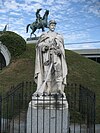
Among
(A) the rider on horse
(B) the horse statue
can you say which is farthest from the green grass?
(A) the rider on horse

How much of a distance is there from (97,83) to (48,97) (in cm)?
911

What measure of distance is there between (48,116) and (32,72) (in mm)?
10017

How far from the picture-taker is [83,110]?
11383 millimetres

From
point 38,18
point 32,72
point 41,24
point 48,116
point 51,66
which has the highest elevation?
point 38,18

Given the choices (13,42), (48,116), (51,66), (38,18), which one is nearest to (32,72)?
(13,42)

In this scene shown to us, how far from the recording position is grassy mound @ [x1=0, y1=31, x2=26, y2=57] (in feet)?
67.0

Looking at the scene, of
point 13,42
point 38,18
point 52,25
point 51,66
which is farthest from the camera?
point 38,18

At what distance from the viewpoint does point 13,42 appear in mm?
20672

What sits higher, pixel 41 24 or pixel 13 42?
pixel 41 24

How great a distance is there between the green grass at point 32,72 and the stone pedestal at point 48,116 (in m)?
5.76

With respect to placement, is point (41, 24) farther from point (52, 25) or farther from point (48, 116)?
point (48, 116)

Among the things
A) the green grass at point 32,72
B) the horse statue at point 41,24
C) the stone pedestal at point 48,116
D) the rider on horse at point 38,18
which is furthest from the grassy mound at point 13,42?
the stone pedestal at point 48,116

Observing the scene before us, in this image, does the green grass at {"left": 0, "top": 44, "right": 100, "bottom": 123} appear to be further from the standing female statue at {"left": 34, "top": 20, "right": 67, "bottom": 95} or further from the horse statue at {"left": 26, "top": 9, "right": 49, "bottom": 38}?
the standing female statue at {"left": 34, "top": 20, "right": 67, "bottom": 95}

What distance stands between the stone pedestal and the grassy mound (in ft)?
43.9
